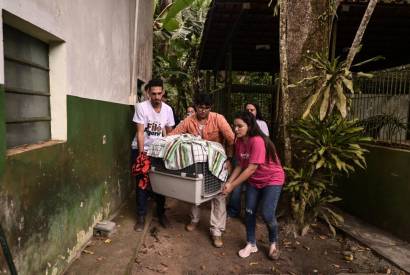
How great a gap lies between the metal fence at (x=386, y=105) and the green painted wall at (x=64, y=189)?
12.3 feet

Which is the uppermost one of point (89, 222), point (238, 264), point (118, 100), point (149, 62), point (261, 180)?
point (149, 62)

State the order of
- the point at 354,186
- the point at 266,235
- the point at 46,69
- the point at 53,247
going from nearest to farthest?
the point at 53,247 → the point at 46,69 → the point at 266,235 → the point at 354,186

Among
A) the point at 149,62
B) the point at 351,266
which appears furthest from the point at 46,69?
the point at 149,62

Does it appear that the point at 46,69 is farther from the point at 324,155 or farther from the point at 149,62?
the point at 149,62

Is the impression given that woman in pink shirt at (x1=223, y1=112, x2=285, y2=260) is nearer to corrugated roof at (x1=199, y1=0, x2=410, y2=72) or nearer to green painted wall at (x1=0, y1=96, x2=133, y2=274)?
green painted wall at (x1=0, y1=96, x2=133, y2=274)

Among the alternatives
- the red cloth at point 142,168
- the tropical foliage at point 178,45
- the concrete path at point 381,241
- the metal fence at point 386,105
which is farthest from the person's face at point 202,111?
the tropical foliage at point 178,45

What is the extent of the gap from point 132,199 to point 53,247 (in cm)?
292

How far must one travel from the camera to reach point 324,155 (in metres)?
4.50

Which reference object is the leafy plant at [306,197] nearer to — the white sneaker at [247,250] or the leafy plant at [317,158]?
the leafy plant at [317,158]

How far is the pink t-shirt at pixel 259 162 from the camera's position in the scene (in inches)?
142

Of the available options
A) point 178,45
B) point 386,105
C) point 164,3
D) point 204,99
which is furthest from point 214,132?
point 164,3

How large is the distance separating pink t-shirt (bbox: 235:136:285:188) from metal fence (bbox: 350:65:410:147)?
7.16 ft

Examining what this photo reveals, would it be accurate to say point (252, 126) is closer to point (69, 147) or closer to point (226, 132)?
point (226, 132)

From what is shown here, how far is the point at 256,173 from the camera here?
381cm
